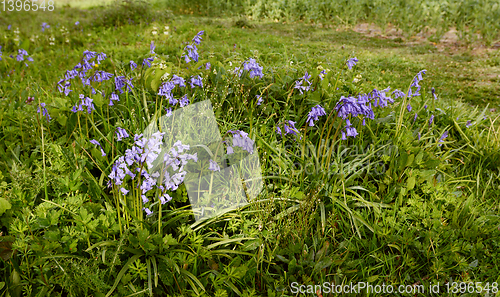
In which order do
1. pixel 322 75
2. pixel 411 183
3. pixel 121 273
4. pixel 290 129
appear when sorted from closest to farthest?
pixel 121 273 < pixel 411 183 < pixel 290 129 < pixel 322 75

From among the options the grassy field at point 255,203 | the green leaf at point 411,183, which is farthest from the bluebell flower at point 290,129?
the green leaf at point 411,183

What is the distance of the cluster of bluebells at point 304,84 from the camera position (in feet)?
8.67

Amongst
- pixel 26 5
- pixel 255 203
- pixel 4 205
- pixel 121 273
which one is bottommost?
pixel 121 273

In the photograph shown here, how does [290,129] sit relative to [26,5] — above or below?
below

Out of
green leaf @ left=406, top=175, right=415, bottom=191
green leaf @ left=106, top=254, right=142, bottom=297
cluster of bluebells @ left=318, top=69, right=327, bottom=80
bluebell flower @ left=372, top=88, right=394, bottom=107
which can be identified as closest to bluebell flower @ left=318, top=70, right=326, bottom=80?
cluster of bluebells @ left=318, top=69, right=327, bottom=80

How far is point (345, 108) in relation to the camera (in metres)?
1.90

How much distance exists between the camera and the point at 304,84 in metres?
2.87

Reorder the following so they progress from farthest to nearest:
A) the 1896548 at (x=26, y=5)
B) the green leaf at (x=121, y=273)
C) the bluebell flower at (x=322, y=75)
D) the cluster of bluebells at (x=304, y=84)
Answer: the 1896548 at (x=26, y=5)
the bluebell flower at (x=322, y=75)
the cluster of bluebells at (x=304, y=84)
the green leaf at (x=121, y=273)

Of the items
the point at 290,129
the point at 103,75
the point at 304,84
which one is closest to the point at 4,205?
the point at 103,75

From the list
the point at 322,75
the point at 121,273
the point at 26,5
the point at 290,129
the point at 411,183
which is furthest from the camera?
the point at 26,5

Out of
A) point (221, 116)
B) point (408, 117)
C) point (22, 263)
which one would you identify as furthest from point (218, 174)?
point (408, 117)

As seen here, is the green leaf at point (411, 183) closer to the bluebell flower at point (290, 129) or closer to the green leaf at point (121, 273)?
the bluebell flower at point (290, 129)

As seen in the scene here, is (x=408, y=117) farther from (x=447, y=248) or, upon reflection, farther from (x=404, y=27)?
(x=404, y=27)

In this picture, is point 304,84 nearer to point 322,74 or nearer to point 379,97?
point 322,74
